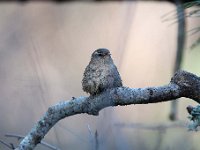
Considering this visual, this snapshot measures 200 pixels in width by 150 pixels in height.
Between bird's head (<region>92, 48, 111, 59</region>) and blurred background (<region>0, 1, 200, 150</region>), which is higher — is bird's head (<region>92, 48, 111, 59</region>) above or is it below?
above

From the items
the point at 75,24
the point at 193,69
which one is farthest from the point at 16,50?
the point at 193,69

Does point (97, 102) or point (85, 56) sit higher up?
point (97, 102)

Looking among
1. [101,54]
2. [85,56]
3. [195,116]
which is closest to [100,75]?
[101,54]

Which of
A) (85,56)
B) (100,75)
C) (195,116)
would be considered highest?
(100,75)

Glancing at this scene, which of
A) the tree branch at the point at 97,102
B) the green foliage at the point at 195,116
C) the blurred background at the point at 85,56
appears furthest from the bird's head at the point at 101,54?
the blurred background at the point at 85,56

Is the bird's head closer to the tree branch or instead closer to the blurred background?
the tree branch

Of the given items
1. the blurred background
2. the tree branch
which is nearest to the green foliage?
the tree branch

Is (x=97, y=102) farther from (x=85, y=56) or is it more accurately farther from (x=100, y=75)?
(x=85, y=56)

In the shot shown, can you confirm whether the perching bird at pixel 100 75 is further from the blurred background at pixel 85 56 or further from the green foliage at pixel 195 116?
the blurred background at pixel 85 56
